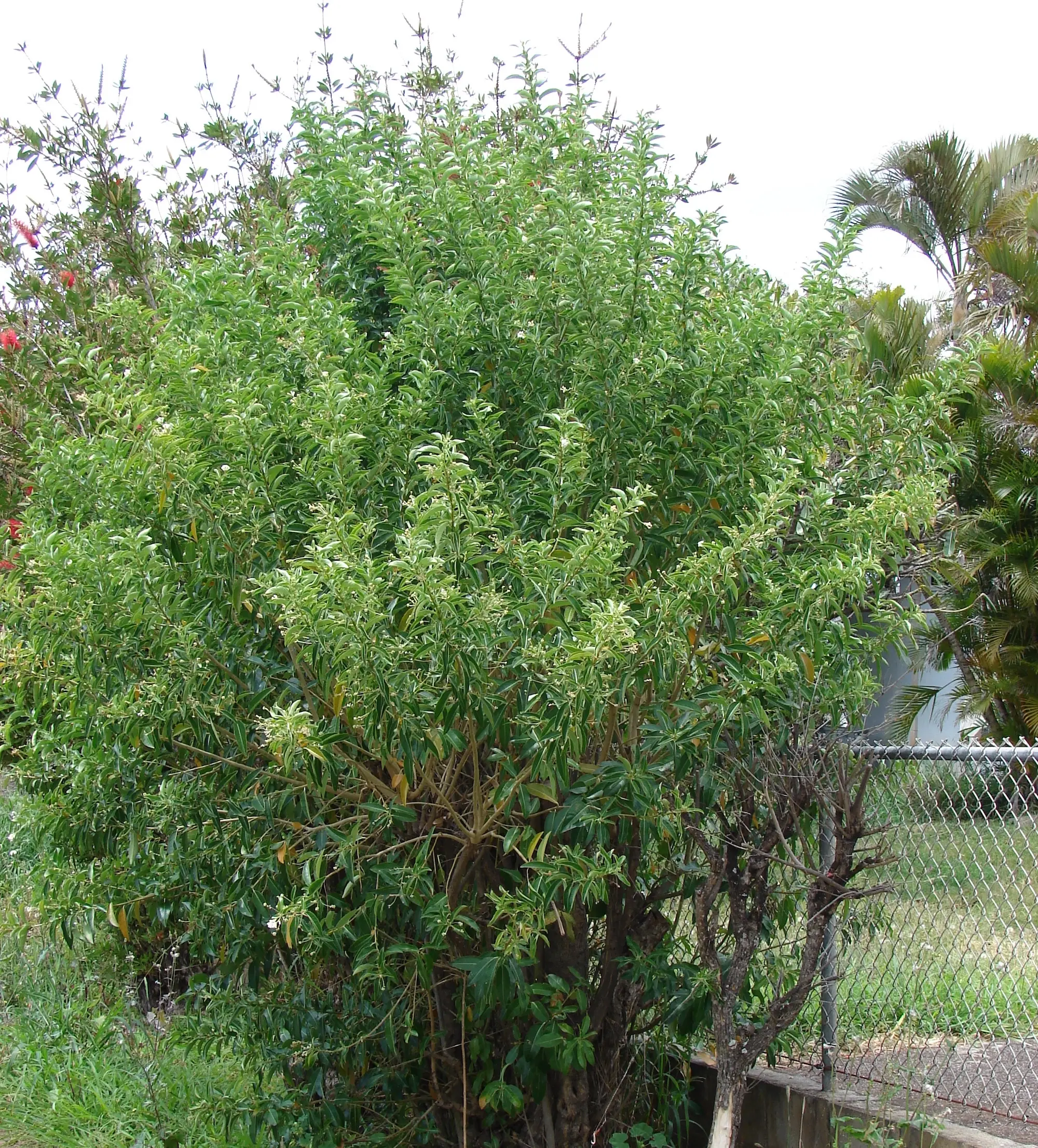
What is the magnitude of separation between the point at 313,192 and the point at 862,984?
3.64m

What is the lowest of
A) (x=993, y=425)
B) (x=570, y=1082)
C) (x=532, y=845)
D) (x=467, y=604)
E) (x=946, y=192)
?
(x=570, y=1082)

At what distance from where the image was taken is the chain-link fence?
410 cm

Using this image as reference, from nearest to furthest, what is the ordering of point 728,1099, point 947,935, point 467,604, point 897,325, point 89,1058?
point 467,604, point 728,1099, point 947,935, point 89,1058, point 897,325

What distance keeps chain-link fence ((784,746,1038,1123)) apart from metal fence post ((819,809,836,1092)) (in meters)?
A: 0.04

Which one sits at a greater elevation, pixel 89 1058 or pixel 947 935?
pixel 947 935

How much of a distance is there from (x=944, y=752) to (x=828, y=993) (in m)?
1.11

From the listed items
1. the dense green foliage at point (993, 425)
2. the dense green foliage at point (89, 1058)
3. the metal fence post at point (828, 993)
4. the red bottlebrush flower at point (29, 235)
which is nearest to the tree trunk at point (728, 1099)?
the metal fence post at point (828, 993)

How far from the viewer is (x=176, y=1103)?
525 centimetres

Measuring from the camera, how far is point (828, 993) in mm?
4496

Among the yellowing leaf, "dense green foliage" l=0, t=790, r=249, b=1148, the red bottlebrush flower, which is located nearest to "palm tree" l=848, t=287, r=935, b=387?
the red bottlebrush flower

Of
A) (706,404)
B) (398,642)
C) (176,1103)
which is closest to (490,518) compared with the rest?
(398,642)

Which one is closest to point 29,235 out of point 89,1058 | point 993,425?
point 89,1058

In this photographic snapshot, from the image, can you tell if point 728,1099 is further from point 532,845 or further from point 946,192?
point 946,192

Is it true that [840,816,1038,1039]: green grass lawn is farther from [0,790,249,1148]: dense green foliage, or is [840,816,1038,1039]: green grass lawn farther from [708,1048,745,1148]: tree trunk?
[0,790,249,1148]: dense green foliage
